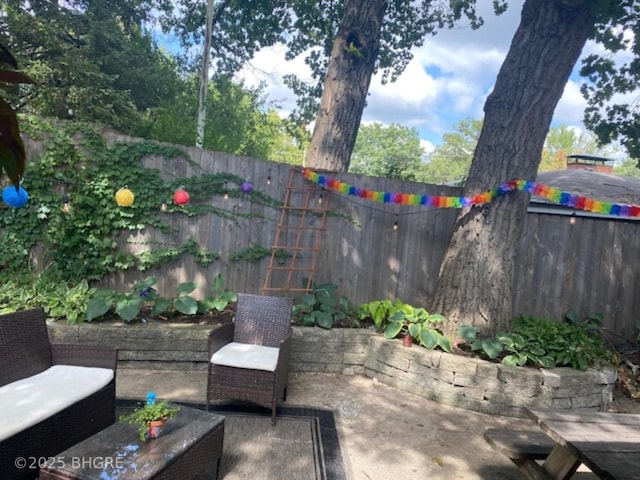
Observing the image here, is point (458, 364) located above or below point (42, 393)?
below

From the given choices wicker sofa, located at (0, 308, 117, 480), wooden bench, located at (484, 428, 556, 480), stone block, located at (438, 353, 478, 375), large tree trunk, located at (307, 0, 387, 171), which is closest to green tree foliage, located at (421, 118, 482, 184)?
large tree trunk, located at (307, 0, 387, 171)

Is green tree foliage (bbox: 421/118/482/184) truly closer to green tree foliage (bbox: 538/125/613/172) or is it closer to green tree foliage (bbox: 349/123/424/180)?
green tree foliage (bbox: 349/123/424/180)

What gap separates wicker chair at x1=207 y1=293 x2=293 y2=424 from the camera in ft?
9.59

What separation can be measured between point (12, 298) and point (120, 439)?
8.56ft

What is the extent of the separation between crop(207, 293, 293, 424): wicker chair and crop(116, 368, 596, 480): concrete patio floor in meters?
0.45

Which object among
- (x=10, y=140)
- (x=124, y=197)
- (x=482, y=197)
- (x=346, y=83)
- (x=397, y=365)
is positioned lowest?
→ (x=397, y=365)

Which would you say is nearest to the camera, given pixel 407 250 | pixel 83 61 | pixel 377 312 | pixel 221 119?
pixel 377 312

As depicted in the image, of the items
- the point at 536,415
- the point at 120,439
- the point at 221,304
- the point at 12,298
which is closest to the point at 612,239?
the point at 536,415

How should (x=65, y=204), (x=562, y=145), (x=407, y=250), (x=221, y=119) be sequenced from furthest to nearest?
(x=562, y=145), (x=221, y=119), (x=407, y=250), (x=65, y=204)

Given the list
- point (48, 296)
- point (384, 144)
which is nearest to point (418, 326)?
point (48, 296)

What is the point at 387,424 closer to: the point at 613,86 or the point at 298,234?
the point at 298,234

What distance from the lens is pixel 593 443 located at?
1.92 m

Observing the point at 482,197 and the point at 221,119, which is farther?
the point at 221,119

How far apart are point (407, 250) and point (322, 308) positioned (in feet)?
4.12
